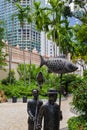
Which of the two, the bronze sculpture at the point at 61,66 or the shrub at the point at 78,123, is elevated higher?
the bronze sculpture at the point at 61,66

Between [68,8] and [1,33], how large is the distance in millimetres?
8014

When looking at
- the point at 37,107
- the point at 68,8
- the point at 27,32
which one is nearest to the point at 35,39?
the point at 27,32

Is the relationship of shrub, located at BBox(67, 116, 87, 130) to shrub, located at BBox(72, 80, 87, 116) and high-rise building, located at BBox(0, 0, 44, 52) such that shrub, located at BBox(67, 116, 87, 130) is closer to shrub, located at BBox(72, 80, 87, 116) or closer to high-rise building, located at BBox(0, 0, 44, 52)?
shrub, located at BBox(72, 80, 87, 116)

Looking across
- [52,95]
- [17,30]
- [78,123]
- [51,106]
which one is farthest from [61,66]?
[17,30]

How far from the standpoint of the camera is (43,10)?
38531 mm

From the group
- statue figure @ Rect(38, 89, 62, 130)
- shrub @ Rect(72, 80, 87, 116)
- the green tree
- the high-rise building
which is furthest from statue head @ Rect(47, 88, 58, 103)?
the high-rise building

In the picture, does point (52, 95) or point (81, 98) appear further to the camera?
point (81, 98)

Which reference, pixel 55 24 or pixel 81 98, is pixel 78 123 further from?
pixel 55 24

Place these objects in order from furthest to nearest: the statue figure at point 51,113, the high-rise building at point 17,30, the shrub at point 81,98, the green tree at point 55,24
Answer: the high-rise building at point 17,30 → the green tree at point 55,24 → the shrub at point 81,98 → the statue figure at point 51,113

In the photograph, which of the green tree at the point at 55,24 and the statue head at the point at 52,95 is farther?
the green tree at the point at 55,24

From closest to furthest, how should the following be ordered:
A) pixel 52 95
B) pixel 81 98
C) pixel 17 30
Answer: pixel 52 95 < pixel 81 98 < pixel 17 30

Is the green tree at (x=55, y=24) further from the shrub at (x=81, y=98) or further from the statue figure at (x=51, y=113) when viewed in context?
the statue figure at (x=51, y=113)

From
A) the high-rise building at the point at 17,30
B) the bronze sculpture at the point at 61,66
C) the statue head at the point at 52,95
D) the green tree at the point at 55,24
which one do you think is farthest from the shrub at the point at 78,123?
the high-rise building at the point at 17,30

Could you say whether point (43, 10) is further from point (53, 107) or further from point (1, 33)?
point (53, 107)
